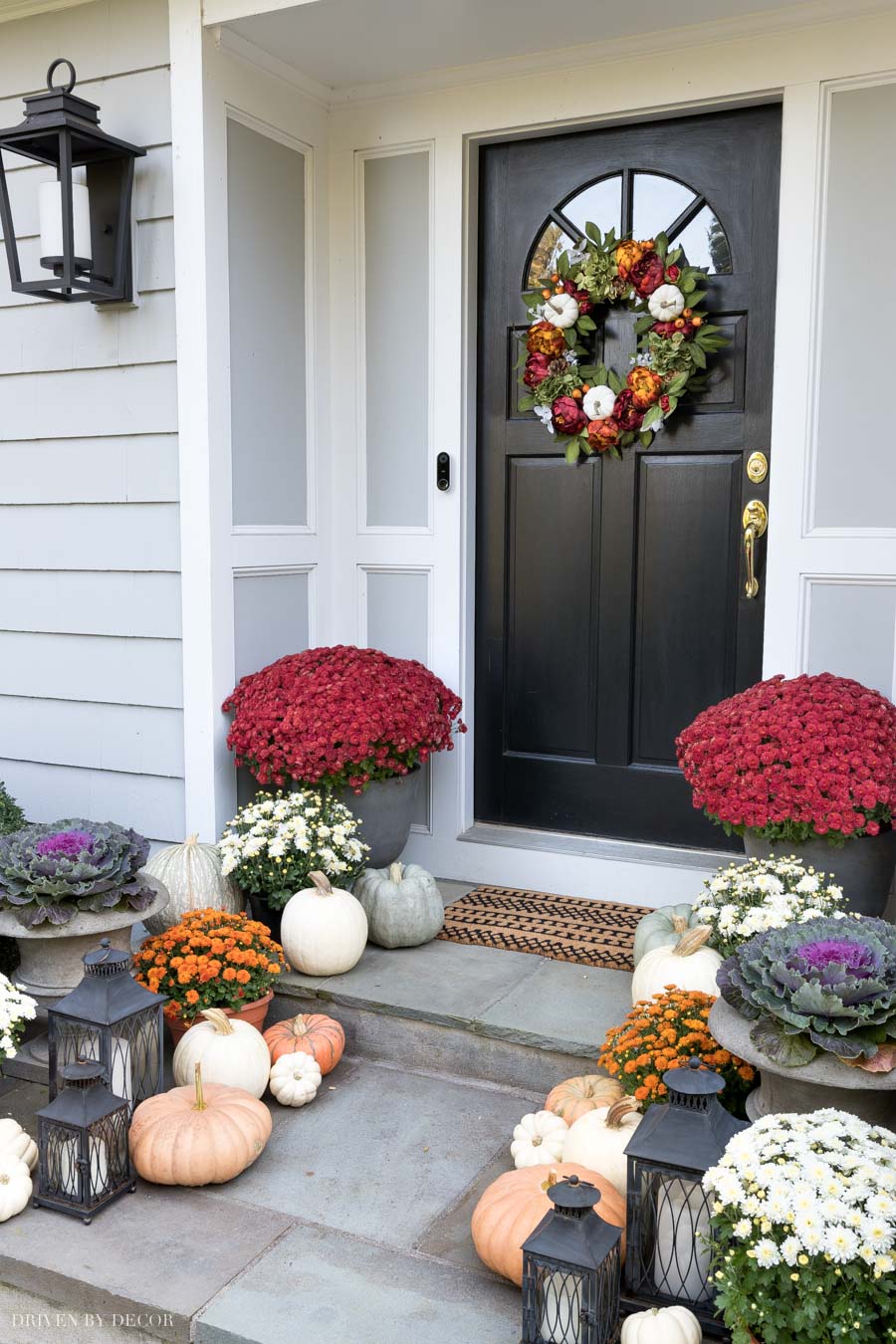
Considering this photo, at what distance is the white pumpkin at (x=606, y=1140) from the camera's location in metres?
2.19

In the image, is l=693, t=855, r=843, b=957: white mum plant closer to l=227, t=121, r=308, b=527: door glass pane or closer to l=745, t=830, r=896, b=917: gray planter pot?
l=745, t=830, r=896, b=917: gray planter pot

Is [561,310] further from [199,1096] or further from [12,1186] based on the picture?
[12,1186]

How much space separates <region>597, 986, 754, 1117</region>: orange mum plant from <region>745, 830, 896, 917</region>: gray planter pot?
57 cm

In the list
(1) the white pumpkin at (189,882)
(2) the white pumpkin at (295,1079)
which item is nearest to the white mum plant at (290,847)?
(1) the white pumpkin at (189,882)

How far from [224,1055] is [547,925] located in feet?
3.75

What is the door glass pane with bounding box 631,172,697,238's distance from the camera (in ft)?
11.2

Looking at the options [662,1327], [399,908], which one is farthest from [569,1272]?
[399,908]

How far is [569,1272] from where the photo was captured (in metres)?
1.82

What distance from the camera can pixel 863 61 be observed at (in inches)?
120

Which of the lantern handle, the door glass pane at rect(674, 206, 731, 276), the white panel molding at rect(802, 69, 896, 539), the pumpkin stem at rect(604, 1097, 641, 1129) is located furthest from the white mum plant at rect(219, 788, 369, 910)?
the lantern handle

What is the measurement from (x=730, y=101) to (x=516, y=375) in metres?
0.96

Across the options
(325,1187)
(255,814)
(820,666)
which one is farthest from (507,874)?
(325,1187)

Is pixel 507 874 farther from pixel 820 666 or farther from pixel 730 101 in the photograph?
pixel 730 101

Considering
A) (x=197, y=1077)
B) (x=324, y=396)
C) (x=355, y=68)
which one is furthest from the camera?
(x=324, y=396)
